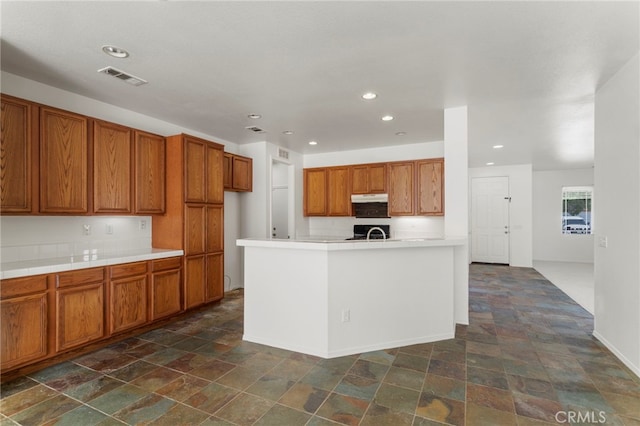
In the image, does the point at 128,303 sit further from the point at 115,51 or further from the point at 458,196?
the point at 458,196

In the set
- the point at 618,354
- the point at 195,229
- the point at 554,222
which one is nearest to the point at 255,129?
the point at 195,229

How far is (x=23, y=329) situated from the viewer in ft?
8.38

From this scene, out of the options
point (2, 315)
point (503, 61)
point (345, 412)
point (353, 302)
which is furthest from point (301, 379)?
point (503, 61)

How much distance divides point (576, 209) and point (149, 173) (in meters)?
10.5

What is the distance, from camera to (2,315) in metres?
2.43

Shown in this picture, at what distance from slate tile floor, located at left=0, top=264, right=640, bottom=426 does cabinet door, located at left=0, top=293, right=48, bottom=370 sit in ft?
0.66

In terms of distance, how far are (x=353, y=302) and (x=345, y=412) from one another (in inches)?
41.4

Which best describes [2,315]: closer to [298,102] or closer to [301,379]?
[301,379]

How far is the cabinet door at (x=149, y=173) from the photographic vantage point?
3783 millimetres

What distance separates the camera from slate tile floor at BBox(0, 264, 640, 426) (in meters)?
2.07

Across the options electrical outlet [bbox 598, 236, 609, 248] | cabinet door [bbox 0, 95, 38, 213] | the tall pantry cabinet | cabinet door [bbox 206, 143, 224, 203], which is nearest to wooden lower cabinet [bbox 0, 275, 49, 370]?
cabinet door [bbox 0, 95, 38, 213]

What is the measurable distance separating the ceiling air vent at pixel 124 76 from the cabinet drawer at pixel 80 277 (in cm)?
187

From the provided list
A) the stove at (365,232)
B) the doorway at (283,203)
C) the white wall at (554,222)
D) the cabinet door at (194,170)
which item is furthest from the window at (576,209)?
the cabinet door at (194,170)

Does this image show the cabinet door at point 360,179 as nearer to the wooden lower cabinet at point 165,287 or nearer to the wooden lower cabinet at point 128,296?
the wooden lower cabinet at point 165,287
